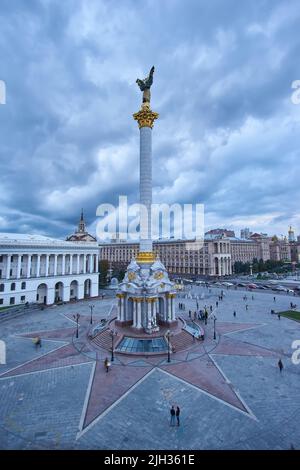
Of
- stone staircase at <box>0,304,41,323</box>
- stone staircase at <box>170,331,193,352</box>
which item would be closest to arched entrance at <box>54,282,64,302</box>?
stone staircase at <box>0,304,41,323</box>

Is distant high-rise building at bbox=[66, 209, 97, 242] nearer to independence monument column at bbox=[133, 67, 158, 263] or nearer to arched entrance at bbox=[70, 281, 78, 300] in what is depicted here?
arched entrance at bbox=[70, 281, 78, 300]

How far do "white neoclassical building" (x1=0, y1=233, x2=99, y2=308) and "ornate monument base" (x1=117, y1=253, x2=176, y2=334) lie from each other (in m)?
25.0

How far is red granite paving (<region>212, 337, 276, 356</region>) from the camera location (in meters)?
24.4

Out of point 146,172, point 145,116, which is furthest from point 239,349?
point 145,116

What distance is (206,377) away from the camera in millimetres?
19719

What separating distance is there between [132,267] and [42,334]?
13651mm

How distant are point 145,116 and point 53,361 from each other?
30528mm

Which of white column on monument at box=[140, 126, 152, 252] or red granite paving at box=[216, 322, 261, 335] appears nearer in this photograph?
red granite paving at box=[216, 322, 261, 335]

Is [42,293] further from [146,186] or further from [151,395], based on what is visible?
[151,395]

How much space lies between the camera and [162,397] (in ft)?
56.4

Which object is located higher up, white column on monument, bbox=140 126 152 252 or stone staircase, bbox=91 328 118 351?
white column on monument, bbox=140 126 152 252
